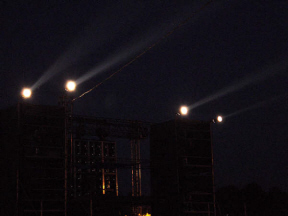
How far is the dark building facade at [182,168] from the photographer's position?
2447 centimetres

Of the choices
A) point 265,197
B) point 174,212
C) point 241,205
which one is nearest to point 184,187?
point 174,212

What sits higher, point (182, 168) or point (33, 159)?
point (33, 159)

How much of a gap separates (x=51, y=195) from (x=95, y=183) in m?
19.5

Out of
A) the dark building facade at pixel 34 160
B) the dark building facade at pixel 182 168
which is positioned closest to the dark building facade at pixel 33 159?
the dark building facade at pixel 34 160

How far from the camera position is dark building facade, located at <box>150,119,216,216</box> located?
24.5 meters

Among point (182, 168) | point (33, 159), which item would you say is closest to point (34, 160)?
point (33, 159)

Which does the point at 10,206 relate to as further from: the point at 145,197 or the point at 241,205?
the point at 241,205

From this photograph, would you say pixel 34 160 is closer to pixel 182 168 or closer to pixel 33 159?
pixel 33 159

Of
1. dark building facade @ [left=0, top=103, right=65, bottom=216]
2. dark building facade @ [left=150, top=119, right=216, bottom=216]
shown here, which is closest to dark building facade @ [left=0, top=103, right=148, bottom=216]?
dark building facade @ [left=0, top=103, right=65, bottom=216]

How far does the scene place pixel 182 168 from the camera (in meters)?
25.0

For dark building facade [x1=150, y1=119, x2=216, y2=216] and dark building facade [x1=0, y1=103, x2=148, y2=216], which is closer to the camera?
dark building facade [x1=0, y1=103, x2=148, y2=216]

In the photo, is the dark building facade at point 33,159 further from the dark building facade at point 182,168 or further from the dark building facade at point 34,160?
the dark building facade at point 182,168

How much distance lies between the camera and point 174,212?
79.7 ft

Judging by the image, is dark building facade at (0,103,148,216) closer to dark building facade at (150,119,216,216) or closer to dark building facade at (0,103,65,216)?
dark building facade at (0,103,65,216)
